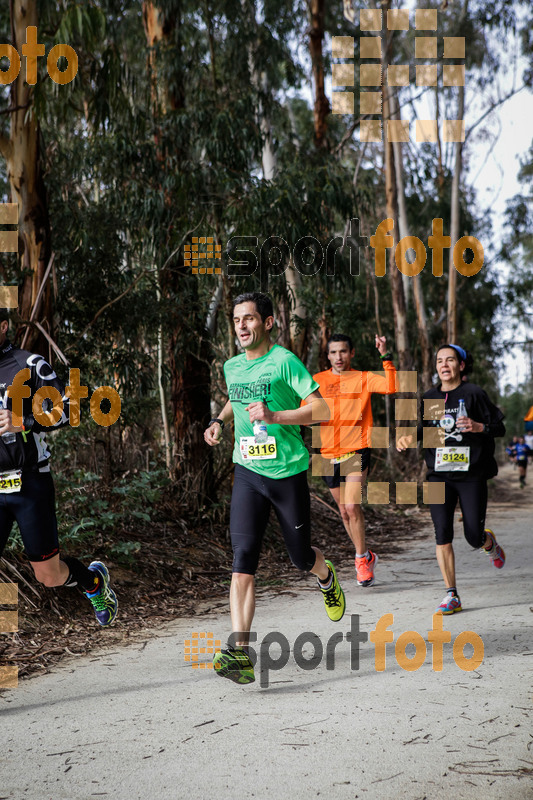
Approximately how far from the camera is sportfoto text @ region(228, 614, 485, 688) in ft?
15.5

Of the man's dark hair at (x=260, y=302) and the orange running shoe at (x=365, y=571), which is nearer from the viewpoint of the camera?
the man's dark hair at (x=260, y=302)

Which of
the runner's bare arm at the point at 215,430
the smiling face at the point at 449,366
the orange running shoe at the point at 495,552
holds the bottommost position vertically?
the orange running shoe at the point at 495,552

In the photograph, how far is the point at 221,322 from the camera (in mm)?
10672

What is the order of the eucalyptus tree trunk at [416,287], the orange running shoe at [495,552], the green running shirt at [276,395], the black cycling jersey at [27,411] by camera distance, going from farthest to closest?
1. the eucalyptus tree trunk at [416,287]
2. the orange running shoe at [495,552]
3. the green running shirt at [276,395]
4. the black cycling jersey at [27,411]

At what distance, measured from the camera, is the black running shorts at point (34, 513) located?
4.57 m

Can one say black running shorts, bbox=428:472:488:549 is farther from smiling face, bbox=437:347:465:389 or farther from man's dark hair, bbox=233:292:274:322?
man's dark hair, bbox=233:292:274:322

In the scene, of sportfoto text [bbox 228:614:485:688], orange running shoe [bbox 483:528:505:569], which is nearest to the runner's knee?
orange running shoe [bbox 483:528:505:569]

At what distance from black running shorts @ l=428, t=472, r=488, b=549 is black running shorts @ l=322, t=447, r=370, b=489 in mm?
1116

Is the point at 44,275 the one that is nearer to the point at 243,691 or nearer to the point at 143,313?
the point at 143,313

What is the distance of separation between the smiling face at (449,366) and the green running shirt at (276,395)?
182 centimetres

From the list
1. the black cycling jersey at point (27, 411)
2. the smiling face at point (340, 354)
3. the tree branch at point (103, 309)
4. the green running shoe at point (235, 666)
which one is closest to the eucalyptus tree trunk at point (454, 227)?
the tree branch at point (103, 309)

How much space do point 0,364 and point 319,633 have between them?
262 centimetres

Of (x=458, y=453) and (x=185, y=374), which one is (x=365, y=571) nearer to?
(x=458, y=453)

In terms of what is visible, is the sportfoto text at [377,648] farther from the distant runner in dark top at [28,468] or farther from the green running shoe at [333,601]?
the distant runner in dark top at [28,468]
